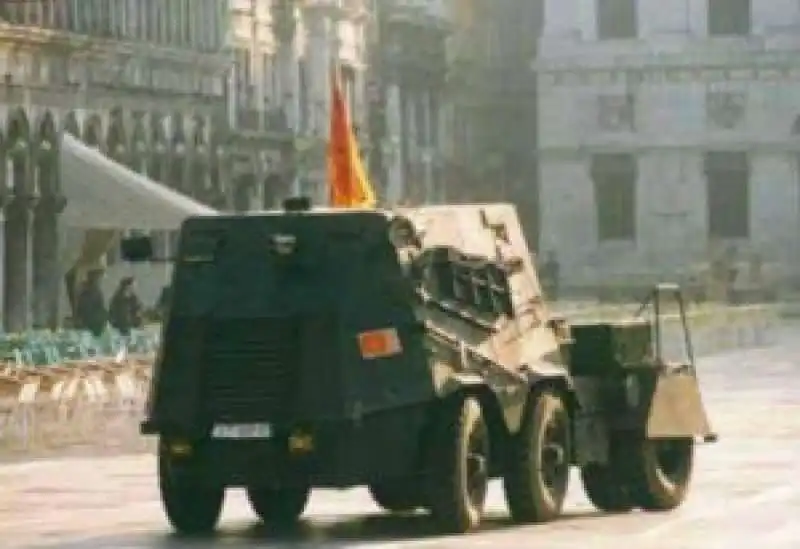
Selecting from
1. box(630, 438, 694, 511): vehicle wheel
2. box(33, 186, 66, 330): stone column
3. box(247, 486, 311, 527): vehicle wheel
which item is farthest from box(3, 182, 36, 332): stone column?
box(247, 486, 311, 527): vehicle wheel

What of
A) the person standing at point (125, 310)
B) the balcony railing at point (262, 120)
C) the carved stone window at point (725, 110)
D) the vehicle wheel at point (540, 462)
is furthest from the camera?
the carved stone window at point (725, 110)

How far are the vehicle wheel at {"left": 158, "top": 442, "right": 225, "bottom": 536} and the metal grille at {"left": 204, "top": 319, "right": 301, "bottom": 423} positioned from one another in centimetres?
67

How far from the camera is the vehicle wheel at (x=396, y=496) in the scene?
28.4 m

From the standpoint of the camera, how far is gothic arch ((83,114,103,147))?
61719mm

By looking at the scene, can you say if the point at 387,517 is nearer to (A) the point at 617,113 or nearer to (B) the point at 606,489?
(B) the point at 606,489

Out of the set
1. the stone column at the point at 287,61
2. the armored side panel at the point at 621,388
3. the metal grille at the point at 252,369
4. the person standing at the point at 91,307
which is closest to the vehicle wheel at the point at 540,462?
the armored side panel at the point at 621,388

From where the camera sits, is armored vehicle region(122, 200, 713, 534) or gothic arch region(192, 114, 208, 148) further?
gothic arch region(192, 114, 208, 148)

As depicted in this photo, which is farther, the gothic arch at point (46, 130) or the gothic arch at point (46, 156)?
the gothic arch at point (46, 130)

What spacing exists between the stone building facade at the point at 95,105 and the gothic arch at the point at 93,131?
0.12 ft

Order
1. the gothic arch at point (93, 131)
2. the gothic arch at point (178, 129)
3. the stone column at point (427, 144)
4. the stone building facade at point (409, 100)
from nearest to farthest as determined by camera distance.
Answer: the gothic arch at point (93, 131)
the gothic arch at point (178, 129)
the stone building facade at point (409, 100)
the stone column at point (427, 144)

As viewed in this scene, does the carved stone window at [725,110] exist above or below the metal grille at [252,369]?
below

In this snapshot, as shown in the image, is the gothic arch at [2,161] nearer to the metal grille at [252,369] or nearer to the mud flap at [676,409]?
the mud flap at [676,409]

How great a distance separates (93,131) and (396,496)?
111 feet

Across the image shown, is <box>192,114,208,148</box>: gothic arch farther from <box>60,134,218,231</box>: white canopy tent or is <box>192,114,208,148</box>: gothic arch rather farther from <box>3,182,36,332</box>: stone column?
<box>60,134,218,231</box>: white canopy tent
